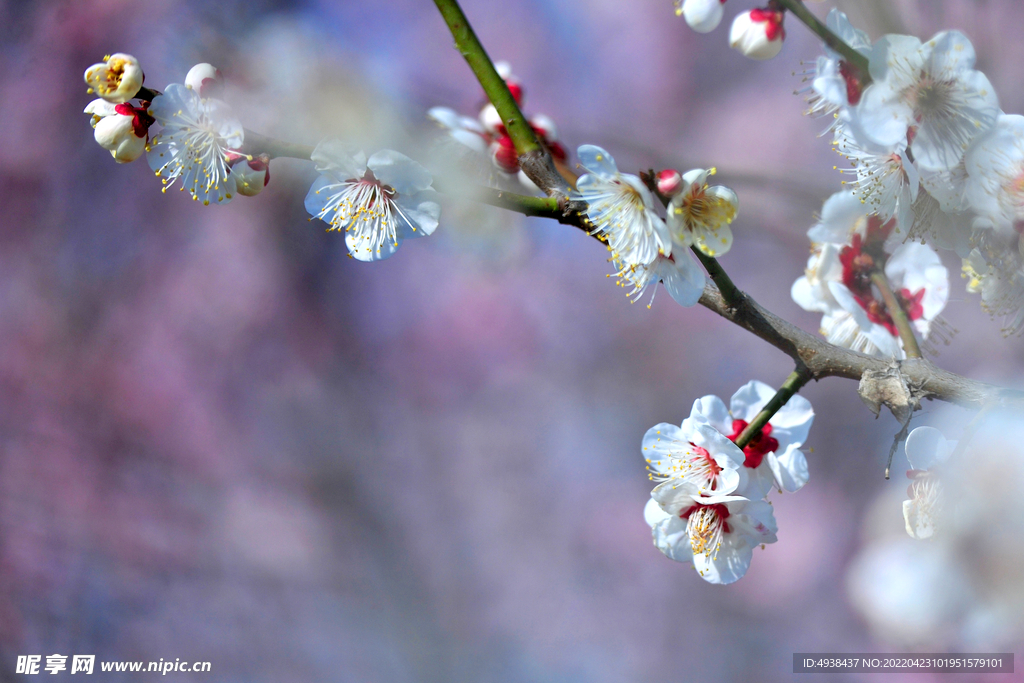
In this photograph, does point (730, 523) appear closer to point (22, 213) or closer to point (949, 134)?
point (949, 134)

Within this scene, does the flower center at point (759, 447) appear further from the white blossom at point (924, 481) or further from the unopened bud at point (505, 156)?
the unopened bud at point (505, 156)

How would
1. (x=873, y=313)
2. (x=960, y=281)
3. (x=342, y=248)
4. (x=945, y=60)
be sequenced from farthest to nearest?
(x=342, y=248)
(x=960, y=281)
(x=873, y=313)
(x=945, y=60)

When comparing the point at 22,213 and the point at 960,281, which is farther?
the point at 22,213

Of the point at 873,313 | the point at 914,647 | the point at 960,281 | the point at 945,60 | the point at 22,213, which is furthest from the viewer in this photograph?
the point at 22,213

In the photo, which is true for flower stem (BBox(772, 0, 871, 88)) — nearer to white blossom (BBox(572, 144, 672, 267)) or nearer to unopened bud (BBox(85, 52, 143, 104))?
white blossom (BBox(572, 144, 672, 267))

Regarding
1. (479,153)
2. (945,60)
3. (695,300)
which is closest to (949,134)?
(945,60)

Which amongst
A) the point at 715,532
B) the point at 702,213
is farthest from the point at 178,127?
the point at 715,532
